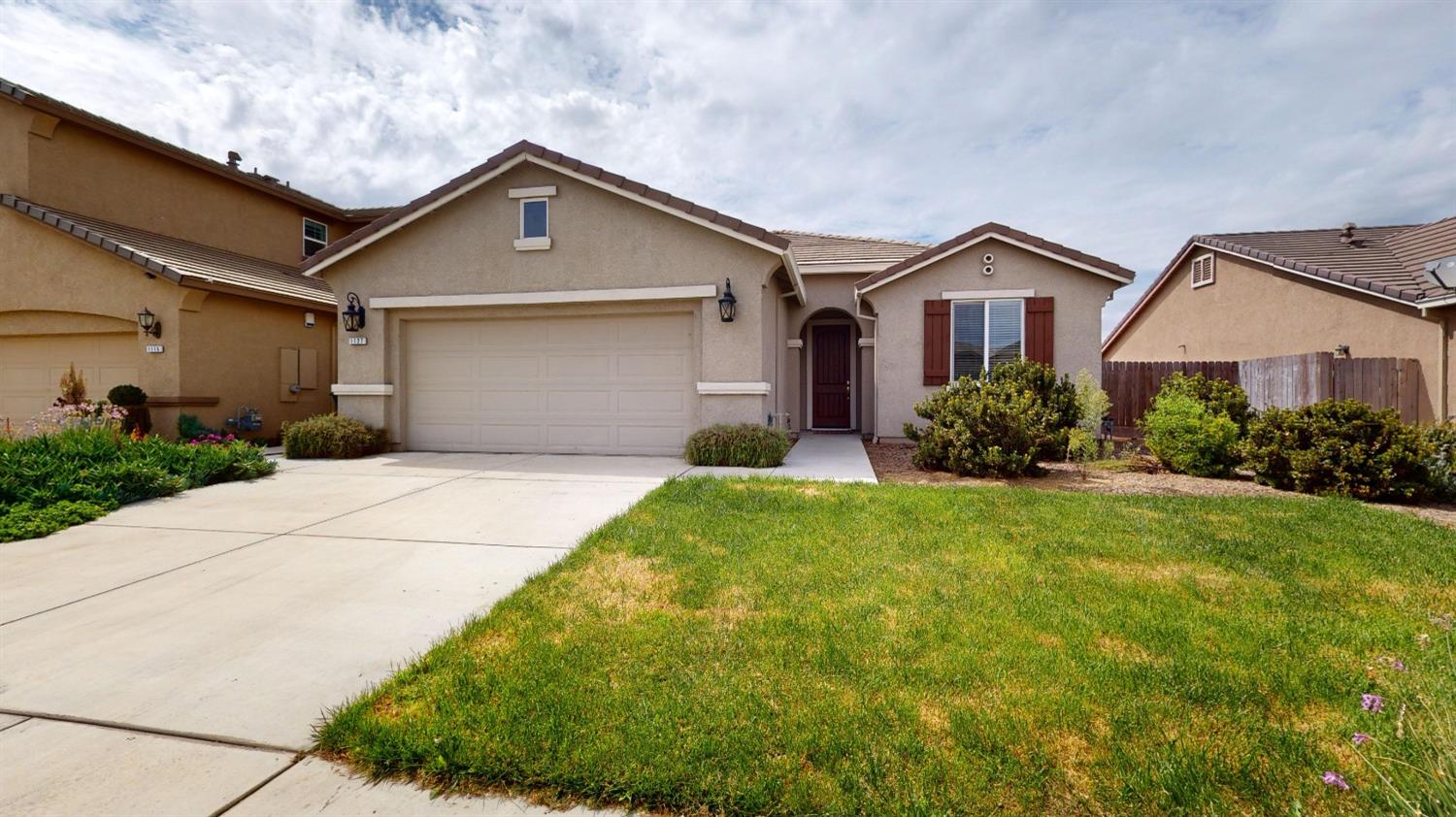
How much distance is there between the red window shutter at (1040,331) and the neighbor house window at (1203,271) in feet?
28.5

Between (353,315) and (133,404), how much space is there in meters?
4.39

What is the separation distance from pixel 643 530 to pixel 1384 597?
16.0 feet

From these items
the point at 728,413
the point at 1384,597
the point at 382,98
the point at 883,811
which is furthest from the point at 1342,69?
the point at 382,98

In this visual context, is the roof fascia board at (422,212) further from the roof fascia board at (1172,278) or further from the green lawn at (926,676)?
the roof fascia board at (1172,278)

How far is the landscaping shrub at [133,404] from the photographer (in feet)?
34.9

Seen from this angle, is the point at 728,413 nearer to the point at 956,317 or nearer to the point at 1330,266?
the point at 956,317

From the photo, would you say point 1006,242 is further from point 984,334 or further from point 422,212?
point 422,212

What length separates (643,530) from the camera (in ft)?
16.8

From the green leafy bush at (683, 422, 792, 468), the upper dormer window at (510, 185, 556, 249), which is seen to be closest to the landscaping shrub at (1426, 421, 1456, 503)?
the green leafy bush at (683, 422, 792, 468)

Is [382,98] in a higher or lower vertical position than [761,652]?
higher

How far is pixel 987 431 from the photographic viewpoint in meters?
7.87

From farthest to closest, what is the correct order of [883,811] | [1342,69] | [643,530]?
[1342,69], [643,530], [883,811]

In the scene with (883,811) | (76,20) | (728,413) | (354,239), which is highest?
(76,20)

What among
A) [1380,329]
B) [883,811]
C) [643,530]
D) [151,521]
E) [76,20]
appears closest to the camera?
[883,811]
